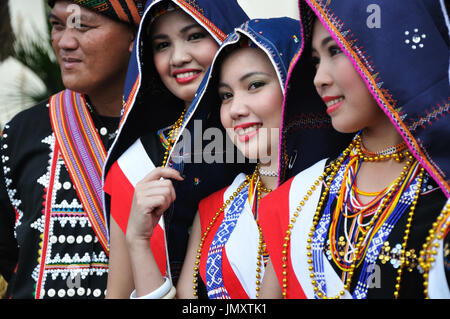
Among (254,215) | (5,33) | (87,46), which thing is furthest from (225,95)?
(5,33)

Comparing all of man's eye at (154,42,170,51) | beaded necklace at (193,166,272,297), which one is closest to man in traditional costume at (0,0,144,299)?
man's eye at (154,42,170,51)

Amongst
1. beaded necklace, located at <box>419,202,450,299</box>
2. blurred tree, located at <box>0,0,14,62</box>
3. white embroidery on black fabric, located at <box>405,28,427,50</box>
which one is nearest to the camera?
beaded necklace, located at <box>419,202,450,299</box>

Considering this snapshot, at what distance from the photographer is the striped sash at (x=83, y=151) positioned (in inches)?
123

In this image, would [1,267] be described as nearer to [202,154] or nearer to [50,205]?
[50,205]

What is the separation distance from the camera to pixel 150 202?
102 inches

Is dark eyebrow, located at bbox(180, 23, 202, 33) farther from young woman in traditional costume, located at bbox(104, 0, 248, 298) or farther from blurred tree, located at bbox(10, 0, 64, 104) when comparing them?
blurred tree, located at bbox(10, 0, 64, 104)

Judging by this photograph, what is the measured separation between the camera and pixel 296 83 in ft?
8.34

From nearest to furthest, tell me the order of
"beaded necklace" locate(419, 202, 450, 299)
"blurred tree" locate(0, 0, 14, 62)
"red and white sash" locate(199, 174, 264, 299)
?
"beaded necklace" locate(419, 202, 450, 299)
"red and white sash" locate(199, 174, 264, 299)
"blurred tree" locate(0, 0, 14, 62)

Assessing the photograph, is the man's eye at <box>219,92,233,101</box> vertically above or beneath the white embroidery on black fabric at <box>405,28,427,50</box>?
beneath

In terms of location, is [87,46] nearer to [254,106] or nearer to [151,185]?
[151,185]

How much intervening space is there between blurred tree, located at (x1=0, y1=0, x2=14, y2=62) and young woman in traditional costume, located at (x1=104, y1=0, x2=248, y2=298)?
3218 mm

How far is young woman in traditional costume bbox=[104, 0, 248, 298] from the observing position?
2842 mm

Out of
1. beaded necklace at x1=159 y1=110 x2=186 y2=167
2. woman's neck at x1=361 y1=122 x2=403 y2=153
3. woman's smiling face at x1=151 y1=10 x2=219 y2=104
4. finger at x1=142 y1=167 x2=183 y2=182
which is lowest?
finger at x1=142 y1=167 x2=183 y2=182

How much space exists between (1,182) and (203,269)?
4.54ft
